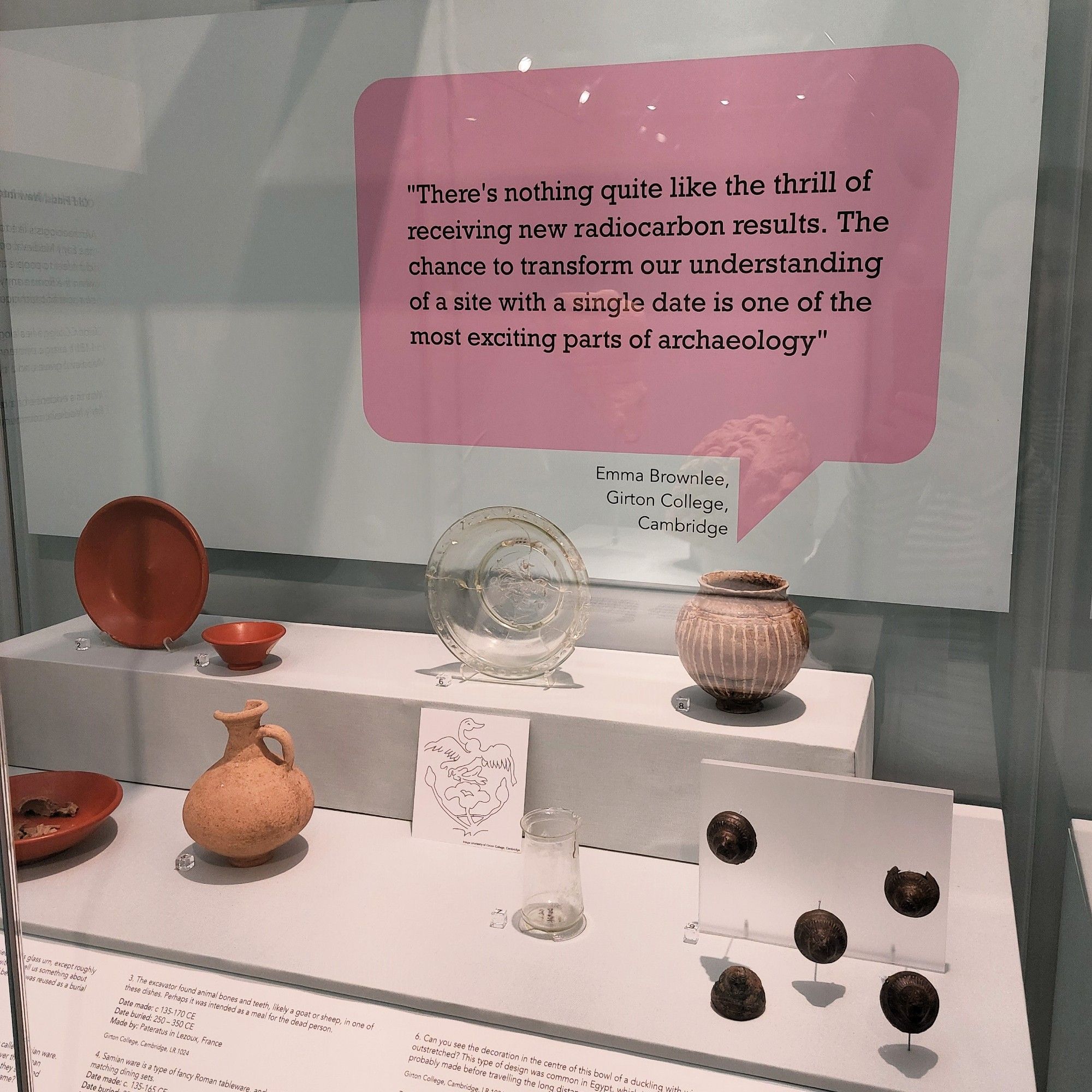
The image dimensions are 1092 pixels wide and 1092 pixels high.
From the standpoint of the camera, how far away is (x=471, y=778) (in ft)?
3.83

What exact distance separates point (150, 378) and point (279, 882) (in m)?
0.58

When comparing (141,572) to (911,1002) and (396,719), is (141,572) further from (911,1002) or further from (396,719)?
(911,1002)

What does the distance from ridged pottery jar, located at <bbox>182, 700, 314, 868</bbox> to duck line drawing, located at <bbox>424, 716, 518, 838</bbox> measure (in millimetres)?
148

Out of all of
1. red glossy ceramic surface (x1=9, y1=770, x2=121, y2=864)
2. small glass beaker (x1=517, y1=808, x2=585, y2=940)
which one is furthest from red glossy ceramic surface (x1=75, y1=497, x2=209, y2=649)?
small glass beaker (x1=517, y1=808, x2=585, y2=940)

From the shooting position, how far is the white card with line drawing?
3.75 ft

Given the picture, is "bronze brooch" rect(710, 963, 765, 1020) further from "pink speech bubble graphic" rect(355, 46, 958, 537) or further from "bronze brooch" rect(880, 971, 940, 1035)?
"pink speech bubble graphic" rect(355, 46, 958, 537)

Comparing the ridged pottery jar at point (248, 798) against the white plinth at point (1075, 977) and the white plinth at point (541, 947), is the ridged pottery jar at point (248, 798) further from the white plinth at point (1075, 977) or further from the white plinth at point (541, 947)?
the white plinth at point (1075, 977)

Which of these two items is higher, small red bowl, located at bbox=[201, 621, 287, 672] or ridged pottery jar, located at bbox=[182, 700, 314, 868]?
small red bowl, located at bbox=[201, 621, 287, 672]

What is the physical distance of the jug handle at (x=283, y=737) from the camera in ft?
3.67

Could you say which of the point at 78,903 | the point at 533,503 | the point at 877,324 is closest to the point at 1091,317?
the point at 877,324

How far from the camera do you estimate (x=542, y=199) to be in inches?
37.1

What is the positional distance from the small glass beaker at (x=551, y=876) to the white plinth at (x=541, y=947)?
25 mm

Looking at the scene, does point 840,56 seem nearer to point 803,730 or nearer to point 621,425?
point 621,425

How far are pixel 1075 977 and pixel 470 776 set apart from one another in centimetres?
66
